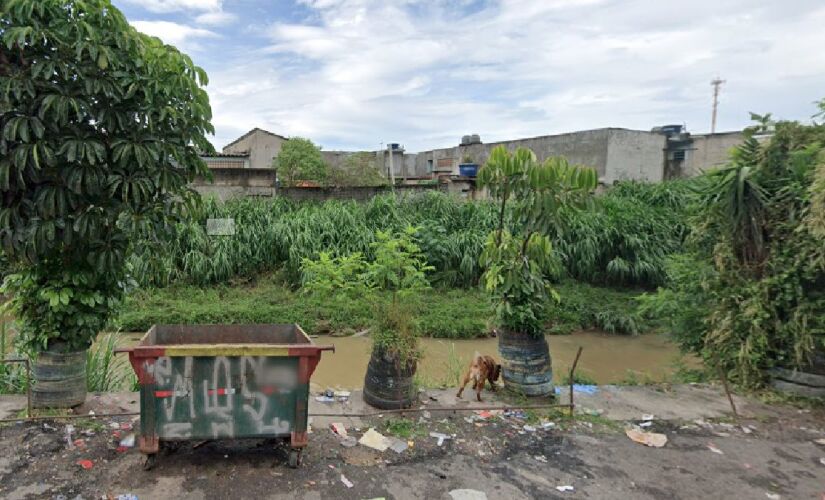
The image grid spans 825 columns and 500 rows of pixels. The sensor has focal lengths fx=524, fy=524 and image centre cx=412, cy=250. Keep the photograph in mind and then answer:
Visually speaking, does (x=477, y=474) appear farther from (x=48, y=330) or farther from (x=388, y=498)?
(x=48, y=330)

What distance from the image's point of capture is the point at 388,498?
297cm

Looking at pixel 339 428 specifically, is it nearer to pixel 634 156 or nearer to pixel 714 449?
pixel 714 449

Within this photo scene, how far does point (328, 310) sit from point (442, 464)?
5972 millimetres

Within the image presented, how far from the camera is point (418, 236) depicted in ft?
37.1

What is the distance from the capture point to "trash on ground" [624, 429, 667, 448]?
3.80 meters

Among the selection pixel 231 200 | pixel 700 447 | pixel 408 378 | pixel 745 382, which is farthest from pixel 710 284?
pixel 231 200

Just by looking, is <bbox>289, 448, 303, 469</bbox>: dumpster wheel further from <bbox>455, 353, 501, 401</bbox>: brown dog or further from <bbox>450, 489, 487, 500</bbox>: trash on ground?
<bbox>455, 353, 501, 401</bbox>: brown dog

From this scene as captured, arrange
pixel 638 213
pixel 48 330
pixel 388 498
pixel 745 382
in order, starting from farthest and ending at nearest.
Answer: pixel 638 213
pixel 745 382
pixel 48 330
pixel 388 498

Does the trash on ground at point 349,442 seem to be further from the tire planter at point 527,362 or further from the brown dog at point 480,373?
the tire planter at point 527,362

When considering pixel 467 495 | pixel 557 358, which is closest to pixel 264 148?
pixel 557 358

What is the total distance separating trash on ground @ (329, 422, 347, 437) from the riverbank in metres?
3.90

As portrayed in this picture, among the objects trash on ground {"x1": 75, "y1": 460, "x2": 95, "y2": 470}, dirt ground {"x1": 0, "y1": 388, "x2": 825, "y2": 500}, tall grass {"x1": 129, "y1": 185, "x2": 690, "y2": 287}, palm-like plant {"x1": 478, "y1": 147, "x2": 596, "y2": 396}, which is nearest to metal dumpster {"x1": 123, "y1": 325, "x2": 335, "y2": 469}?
dirt ground {"x1": 0, "y1": 388, "x2": 825, "y2": 500}

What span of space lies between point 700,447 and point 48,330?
467cm

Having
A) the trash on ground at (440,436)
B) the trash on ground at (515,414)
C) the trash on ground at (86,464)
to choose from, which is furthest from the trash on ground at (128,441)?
the trash on ground at (515,414)
